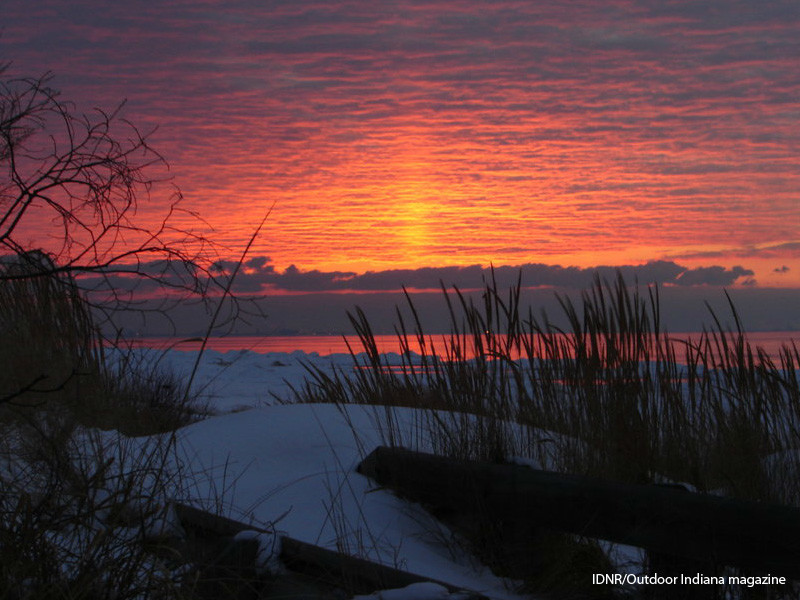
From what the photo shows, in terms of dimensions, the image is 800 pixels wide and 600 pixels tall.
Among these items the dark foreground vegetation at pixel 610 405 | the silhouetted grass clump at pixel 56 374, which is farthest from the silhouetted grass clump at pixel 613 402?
the silhouetted grass clump at pixel 56 374

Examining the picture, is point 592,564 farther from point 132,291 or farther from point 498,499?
point 132,291

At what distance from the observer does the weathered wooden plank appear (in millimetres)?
2584

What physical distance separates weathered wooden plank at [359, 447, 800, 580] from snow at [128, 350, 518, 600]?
20 centimetres

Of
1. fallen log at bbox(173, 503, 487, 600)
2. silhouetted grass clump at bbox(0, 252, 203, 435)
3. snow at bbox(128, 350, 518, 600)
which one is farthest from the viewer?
silhouetted grass clump at bbox(0, 252, 203, 435)

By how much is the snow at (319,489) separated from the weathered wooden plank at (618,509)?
20 cm

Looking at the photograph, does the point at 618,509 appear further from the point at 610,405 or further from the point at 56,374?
the point at 56,374

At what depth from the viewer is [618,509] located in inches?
115

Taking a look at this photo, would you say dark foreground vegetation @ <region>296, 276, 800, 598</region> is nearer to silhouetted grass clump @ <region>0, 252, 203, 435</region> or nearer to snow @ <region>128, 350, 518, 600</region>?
snow @ <region>128, 350, 518, 600</region>

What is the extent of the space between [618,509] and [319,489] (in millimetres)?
1587

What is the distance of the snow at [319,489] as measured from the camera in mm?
3221

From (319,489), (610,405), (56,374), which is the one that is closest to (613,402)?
(610,405)

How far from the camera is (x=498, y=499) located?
11.0 feet

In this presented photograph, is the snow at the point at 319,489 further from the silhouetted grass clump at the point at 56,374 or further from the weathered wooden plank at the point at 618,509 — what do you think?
the silhouetted grass clump at the point at 56,374

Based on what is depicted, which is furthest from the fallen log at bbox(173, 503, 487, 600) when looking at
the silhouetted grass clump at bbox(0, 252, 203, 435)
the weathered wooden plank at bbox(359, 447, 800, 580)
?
the silhouetted grass clump at bbox(0, 252, 203, 435)
